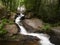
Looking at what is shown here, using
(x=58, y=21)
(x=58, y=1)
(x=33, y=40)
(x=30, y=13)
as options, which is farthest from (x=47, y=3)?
(x=33, y=40)

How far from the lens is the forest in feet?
51.2

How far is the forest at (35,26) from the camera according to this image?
614 inches

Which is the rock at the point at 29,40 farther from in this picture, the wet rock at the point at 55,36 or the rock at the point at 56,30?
the rock at the point at 56,30

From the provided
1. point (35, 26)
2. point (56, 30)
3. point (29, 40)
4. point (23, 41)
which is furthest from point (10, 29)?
point (56, 30)

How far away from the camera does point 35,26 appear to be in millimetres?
18984

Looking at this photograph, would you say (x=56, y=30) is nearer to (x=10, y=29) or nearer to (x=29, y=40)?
(x=29, y=40)

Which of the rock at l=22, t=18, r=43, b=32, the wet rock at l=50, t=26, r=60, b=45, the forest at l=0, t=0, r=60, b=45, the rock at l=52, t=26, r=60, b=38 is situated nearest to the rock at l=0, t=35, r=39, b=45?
the forest at l=0, t=0, r=60, b=45

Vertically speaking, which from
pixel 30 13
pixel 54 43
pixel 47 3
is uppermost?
pixel 47 3

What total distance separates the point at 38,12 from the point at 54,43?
7740 mm

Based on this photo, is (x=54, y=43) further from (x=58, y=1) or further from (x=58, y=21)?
(x=58, y=1)

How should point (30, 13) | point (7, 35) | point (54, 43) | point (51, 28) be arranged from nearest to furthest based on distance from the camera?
1. point (54, 43)
2. point (7, 35)
3. point (51, 28)
4. point (30, 13)

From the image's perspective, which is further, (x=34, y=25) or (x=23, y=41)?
(x=34, y=25)

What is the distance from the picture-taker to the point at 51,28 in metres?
18.0

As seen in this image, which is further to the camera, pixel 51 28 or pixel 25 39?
pixel 51 28
